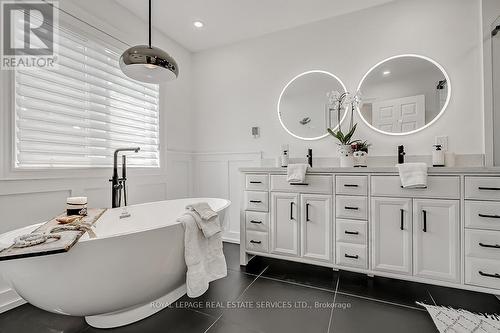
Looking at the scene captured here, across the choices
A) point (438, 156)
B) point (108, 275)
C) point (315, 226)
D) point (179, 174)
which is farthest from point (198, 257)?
point (438, 156)

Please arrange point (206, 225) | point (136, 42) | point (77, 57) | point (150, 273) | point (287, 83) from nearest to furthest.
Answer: point (150, 273)
point (206, 225)
point (77, 57)
point (136, 42)
point (287, 83)

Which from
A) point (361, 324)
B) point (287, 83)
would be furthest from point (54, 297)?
point (287, 83)

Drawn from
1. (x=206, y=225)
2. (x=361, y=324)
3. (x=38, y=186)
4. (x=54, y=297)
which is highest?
(x=38, y=186)

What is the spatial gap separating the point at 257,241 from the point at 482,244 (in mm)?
1669

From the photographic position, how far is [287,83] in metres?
2.73

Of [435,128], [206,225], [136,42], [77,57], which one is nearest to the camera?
[206,225]

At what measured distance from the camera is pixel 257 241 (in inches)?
88.4

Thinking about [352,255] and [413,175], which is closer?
[413,175]

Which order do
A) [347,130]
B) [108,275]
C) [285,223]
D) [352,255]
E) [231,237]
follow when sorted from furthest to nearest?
[231,237]
[347,130]
[285,223]
[352,255]
[108,275]

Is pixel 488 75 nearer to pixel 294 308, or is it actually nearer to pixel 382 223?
pixel 382 223

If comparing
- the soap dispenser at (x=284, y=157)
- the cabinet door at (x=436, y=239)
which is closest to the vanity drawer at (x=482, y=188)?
the cabinet door at (x=436, y=239)

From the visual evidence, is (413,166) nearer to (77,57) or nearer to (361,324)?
(361,324)

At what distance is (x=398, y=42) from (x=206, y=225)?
97.9 inches

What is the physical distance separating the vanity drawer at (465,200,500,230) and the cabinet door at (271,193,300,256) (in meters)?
1.20
